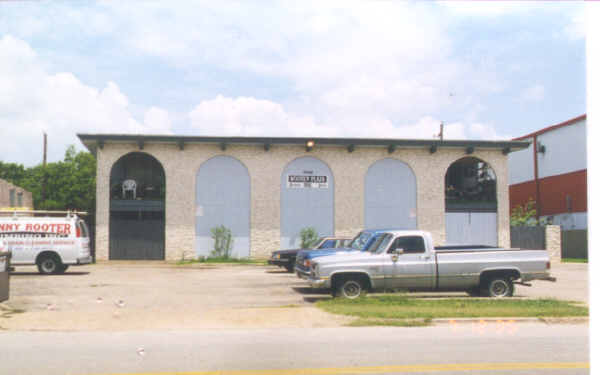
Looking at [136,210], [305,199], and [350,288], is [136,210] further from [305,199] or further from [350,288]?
[350,288]

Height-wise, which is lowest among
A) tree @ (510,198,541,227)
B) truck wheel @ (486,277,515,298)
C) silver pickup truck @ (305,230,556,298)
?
truck wheel @ (486,277,515,298)

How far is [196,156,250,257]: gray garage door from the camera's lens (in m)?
29.9

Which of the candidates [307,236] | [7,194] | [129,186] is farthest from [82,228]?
[7,194]

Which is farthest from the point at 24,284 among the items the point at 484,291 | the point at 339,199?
the point at 339,199

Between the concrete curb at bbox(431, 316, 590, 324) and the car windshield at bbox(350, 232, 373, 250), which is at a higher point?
the car windshield at bbox(350, 232, 373, 250)

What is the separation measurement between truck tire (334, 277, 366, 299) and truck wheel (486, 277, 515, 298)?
3.15m

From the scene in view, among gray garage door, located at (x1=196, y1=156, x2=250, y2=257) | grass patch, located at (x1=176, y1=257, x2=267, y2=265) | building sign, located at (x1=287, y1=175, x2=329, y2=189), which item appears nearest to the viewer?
grass patch, located at (x1=176, y1=257, x2=267, y2=265)

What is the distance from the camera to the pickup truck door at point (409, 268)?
13391mm

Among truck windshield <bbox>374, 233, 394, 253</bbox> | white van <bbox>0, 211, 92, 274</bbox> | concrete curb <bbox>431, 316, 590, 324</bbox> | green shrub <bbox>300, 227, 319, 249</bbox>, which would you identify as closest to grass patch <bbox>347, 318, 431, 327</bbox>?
concrete curb <bbox>431, 316, 590, 324</bbox>

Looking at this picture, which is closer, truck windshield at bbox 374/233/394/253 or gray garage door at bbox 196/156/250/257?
truck windshield at bbox 374/233/394/253

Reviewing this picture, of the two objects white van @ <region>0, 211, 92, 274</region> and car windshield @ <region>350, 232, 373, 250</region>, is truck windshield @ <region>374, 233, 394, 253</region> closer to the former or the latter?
car windshield @ <region>350, 232, 373, 250</region>

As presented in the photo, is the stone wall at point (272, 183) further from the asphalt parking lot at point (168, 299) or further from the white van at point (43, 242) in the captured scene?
the white van at point (43, 242)

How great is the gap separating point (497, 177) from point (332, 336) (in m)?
25.6

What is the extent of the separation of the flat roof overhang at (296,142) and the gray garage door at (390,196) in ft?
3.82
